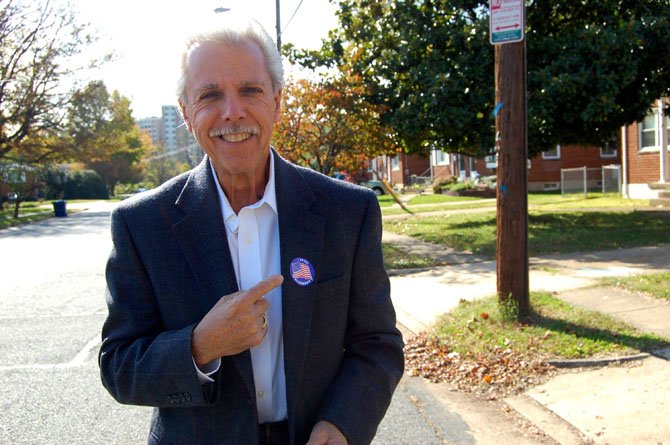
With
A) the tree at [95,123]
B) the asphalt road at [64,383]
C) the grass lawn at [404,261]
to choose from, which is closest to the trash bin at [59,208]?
the tree at [95,123]

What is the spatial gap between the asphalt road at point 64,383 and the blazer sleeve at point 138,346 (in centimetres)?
283

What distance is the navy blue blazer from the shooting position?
5.87ft

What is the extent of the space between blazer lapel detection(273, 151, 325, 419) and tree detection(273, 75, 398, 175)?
13032 millimetres

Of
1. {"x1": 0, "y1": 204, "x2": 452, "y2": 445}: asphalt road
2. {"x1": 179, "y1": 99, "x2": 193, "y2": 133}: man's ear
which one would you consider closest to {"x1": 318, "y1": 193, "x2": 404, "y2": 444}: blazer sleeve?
{"x1": 179, "y1": 99, "x2": 193, "y2": 133}: man's ear

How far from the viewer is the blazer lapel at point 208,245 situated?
1.82m

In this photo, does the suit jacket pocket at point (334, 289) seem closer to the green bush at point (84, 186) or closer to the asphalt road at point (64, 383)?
the asphalt road at point (64, 383)

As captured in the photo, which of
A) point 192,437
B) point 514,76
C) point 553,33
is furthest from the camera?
point 553,33

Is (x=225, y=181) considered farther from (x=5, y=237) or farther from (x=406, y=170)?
(x=406, y=170)

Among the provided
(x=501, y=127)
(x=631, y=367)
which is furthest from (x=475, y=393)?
(x=501, y=127)

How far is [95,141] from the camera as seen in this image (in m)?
42.5

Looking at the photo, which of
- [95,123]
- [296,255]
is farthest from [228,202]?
[95,123]

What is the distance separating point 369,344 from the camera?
79.1 inches

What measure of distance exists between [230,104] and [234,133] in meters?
0.09

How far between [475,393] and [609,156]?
88.8 feet
